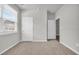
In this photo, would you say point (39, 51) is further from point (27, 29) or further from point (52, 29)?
point (52, 29)

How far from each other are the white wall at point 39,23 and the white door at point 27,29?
0.25 meters

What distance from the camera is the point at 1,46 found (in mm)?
3711

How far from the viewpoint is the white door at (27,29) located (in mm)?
6740

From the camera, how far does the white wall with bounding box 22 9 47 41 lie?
7.05m

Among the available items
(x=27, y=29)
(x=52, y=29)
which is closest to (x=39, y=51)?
(x=27, y=29)

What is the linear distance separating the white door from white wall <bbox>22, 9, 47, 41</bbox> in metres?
0.25

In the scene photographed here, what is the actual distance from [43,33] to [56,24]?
190 cm

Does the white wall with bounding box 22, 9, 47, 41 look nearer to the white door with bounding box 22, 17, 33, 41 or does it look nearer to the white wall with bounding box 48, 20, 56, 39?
the white door with bounding box 22, 17, 33, 41

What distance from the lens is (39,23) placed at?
7359mm

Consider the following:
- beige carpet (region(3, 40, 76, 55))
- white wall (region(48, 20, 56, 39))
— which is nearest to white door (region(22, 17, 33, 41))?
beige carpet (region(3, 40, 76, 55))

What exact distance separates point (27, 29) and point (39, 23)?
40.6 inches

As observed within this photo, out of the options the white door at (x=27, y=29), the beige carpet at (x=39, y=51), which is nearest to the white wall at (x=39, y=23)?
the white door at (x=27, y=29)
